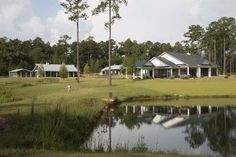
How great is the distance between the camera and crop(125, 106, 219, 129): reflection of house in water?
30225mm

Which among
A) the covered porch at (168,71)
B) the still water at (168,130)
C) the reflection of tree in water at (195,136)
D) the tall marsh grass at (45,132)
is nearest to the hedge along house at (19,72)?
the covered porch at (168,71)

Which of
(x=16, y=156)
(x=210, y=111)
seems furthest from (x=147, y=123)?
(x=16, y=156)

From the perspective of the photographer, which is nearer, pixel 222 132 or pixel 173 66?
pixel 222 132

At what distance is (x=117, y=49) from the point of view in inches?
6216

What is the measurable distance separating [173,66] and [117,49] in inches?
2670

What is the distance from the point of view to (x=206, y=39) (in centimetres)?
12100

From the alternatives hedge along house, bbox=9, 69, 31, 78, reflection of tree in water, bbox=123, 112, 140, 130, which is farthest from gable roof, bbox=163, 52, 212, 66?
reflection of tree in water, bbox=123, 112, 140, 130

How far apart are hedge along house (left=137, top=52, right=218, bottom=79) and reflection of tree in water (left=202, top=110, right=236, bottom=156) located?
58.4 metres

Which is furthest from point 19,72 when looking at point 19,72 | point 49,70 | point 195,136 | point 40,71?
point 195,136

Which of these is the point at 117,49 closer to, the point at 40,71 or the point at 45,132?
the point at 40,71

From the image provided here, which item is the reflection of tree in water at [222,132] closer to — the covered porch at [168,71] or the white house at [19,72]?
the covered porch at [168,71]

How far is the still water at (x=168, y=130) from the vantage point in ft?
62.2

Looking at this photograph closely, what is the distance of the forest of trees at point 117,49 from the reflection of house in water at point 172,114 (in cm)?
6440

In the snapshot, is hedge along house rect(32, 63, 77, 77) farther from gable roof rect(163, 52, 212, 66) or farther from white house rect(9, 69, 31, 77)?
gable roof rect(163, 52, 212, 66)
